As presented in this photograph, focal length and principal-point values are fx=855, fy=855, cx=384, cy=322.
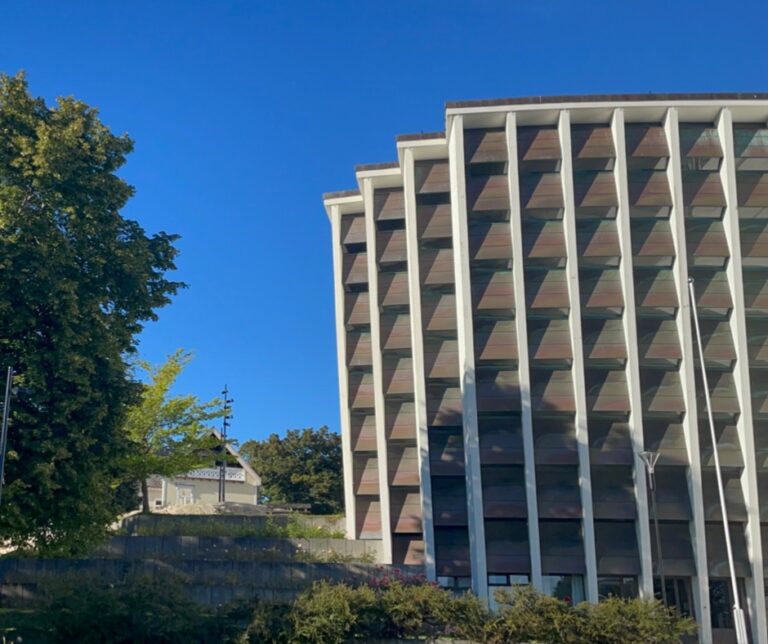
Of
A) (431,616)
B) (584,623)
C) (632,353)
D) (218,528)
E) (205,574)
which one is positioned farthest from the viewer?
(632,353)

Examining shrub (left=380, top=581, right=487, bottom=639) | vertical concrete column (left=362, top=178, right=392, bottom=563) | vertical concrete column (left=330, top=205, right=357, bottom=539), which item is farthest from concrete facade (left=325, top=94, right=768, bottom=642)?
shrub (left=380, top=581, right=487, bottom=639)

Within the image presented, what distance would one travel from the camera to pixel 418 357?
141 feet

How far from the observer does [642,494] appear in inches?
1534

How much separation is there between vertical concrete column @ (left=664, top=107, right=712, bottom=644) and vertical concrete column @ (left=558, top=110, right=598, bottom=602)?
456 cm

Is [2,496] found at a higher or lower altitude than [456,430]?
lower

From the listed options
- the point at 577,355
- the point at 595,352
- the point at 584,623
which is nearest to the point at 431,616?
the point at 584,623

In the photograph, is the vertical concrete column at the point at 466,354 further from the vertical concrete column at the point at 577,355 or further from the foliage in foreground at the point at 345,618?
the foliage in foreground at the point at 345,618

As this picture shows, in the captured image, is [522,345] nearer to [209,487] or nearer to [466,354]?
[466,354]

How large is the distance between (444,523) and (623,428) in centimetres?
979

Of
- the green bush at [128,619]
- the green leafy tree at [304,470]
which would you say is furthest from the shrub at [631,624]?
the green leafy tree at [304,470]

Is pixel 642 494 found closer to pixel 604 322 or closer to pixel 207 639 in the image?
pixel 604 322

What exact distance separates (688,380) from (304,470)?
107ft

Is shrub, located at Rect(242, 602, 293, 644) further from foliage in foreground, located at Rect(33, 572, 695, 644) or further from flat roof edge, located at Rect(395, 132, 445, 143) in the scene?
flat roof edge, located at Rect(395, 132, 445, 143)

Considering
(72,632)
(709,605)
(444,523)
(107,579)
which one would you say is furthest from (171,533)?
(709,605)
